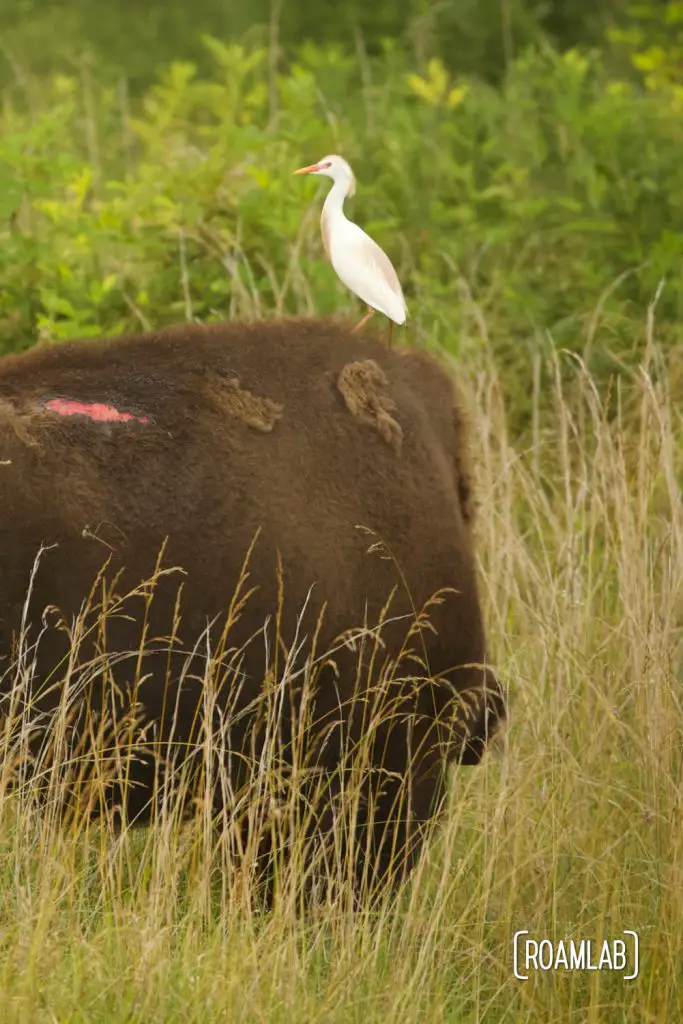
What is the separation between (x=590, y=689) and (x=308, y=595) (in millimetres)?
1321

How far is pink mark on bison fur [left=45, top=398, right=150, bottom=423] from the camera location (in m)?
3.51

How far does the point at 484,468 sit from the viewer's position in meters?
5.39

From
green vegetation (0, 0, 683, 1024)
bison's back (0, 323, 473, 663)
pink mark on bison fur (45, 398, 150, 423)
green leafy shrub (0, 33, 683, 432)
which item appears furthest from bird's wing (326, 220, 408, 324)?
green leafy shrub (0, 33, 683, 432)

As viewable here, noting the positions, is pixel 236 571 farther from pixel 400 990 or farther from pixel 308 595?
pixel 400 990

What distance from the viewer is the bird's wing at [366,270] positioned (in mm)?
3832

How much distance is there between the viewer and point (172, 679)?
11.5 ft

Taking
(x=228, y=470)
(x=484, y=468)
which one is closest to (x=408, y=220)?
(x=484, y=468)

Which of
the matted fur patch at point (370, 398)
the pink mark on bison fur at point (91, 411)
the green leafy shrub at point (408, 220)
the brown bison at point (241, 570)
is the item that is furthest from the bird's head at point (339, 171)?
the green leafy shrub at point (408, 220)

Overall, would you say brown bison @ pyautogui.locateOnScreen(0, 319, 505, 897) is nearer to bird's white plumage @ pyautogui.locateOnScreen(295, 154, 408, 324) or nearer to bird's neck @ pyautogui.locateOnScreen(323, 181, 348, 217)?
bird's white plumage @ pyautogui.locateOnScreen(295, 154, 408, 324)

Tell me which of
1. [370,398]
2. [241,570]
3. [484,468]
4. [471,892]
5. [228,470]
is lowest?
[471,892]

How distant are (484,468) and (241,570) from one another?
80.2 inches

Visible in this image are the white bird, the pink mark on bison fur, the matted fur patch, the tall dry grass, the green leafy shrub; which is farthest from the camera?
the green leafy shrub

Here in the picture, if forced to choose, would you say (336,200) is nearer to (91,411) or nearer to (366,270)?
(366,270)

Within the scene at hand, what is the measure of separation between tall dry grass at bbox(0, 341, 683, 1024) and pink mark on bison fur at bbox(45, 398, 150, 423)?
809mm
